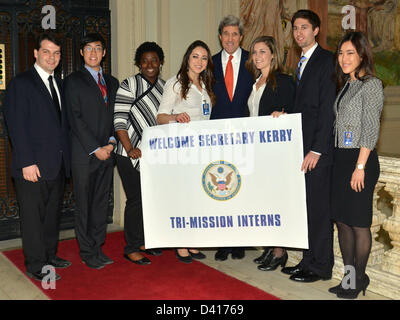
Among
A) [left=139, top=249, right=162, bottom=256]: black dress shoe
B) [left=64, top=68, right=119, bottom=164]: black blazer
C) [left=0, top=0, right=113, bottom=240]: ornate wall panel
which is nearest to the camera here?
[left=64, top=68, right=119, bottom=164]: black blazer

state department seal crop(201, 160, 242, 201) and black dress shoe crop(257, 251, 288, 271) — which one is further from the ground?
state department seal crop(201, 160, 242, 201)

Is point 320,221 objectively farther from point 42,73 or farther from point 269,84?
point 42,73

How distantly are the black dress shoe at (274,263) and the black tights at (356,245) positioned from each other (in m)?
0.76

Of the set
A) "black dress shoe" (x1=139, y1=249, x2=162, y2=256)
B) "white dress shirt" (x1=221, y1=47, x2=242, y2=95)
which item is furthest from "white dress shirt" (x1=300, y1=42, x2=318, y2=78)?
"black dress shoe" (x1=139, y1=249, x2=162, y2=256)

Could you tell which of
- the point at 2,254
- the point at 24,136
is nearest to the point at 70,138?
the point at 24,136

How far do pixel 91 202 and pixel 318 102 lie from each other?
220 cm

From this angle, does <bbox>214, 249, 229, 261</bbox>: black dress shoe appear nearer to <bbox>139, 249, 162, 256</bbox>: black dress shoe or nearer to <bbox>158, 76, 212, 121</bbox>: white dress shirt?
<bbox>139, 249, 162, 256</bbox>: black dress shoe

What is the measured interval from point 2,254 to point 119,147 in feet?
5.78

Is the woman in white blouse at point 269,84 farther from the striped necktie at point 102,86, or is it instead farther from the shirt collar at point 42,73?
the shirt collar at point 42,73

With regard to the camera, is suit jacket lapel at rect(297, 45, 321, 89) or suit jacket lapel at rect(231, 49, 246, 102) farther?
suit jacket lapel at rect(231, 49, 246, 102)

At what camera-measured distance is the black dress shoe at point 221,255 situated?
15.0 ft

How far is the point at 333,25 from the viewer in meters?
7.17

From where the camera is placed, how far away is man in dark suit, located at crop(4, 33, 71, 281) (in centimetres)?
387

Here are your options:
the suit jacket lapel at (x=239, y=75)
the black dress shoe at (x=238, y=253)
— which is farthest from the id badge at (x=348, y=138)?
the black dress shoe at (x=238, y=253)
